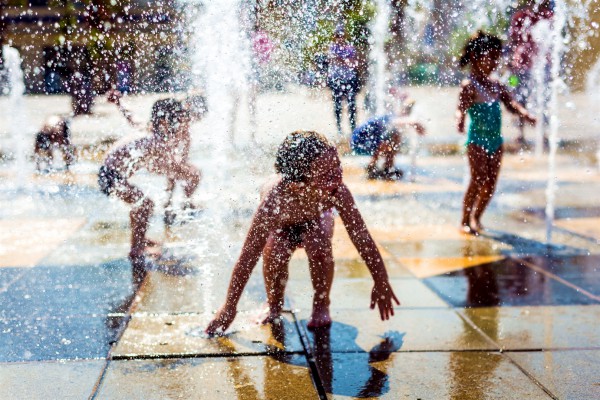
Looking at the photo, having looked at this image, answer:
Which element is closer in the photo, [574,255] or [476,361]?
[476,361]

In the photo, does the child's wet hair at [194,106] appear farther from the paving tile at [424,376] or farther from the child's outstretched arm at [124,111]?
the paving tile at [424,376]

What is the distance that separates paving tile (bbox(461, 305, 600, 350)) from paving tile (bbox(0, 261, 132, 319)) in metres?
1.87

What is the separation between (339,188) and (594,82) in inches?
818

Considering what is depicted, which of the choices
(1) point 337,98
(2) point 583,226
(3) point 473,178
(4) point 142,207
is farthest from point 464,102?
(1) point 337,98

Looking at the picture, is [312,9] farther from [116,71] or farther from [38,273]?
[116,71]

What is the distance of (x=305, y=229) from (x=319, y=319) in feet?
1.43

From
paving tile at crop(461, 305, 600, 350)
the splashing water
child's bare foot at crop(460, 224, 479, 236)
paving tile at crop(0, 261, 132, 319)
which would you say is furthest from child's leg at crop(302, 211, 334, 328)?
the splashing water

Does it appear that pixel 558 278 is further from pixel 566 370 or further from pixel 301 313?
pixel 301 313

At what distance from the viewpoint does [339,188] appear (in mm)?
3111

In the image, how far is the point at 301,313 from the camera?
137 inches

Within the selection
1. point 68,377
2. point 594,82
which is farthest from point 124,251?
point 594,82

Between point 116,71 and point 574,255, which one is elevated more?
point 116,71

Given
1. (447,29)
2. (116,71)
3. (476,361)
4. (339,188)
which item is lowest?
(476,361)

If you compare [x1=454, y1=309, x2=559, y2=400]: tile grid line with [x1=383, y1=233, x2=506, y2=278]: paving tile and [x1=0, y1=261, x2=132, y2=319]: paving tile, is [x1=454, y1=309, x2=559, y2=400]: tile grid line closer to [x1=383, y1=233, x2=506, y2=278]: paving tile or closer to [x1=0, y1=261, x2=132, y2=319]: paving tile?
[x1=383, y1=233, x2=506, y2=278]: paving tile
